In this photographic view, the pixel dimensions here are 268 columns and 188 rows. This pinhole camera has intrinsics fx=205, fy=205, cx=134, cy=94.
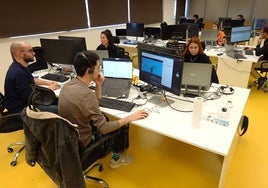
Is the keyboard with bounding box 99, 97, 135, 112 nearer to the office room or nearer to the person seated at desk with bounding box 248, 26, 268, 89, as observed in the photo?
the office room

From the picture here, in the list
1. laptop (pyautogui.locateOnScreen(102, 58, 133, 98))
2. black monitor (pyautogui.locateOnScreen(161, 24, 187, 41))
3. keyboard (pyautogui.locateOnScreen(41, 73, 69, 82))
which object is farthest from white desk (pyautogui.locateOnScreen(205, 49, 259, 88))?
keyboard (pyautogui.locateOnScreen(41, 73, 69, 82))

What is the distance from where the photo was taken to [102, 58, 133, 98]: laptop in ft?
7.07

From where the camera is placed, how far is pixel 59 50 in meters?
2.71

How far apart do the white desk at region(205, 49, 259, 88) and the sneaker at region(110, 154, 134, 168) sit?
264cm

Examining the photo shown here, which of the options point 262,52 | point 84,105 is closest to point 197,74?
point 84,105

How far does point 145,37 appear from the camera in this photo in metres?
5.48

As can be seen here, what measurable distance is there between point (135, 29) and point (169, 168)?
159 inches

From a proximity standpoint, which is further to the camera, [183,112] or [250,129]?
[250,129]

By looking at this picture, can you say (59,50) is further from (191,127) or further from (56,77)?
(191,127)

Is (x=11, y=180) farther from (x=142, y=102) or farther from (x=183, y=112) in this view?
(x=183, y=112)

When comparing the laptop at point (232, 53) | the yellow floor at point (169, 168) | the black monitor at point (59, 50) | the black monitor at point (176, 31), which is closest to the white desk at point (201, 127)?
the yellow floor at point (169, 168)

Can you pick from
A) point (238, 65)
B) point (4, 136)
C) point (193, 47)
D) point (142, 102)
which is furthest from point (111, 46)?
point (238, 65)

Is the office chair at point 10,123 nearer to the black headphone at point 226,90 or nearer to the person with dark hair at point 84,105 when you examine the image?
the person with dark hair at point 84,105

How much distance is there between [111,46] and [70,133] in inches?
96.0
